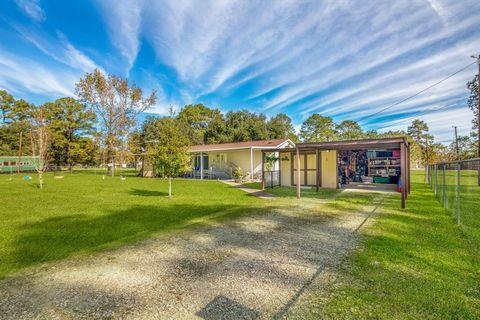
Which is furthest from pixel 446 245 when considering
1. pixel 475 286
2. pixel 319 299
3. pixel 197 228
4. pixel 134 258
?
pixel 134 258

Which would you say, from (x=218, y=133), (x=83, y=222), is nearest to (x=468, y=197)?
(x=83, y=222)

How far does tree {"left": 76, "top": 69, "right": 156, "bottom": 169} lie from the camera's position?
2983 cm

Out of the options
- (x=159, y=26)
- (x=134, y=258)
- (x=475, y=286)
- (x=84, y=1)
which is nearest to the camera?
(x=475, y=286)

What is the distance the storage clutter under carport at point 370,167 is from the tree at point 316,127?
3697 cm

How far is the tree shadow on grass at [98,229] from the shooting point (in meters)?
4.44

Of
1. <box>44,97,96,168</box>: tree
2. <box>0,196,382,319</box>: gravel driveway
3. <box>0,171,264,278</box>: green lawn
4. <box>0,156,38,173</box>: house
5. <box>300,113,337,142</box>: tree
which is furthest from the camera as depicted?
<box>300,113,337,142</box>: tree

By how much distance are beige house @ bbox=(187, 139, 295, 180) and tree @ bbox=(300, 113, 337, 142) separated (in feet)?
114

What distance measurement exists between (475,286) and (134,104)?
34.5 metres

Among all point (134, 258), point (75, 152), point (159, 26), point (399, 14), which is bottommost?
point (134, 258)

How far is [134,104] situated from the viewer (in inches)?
1257

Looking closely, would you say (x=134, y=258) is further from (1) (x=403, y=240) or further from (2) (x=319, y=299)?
(1) (x=403, y=240)

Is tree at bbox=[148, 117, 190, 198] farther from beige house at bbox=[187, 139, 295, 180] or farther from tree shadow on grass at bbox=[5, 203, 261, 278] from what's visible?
beige house at bbox=[187, 139, 295, 180]

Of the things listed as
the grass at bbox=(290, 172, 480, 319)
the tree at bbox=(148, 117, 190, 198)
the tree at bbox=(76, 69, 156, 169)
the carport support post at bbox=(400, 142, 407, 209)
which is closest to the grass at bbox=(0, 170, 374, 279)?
the carport support post at bbox=(400, 142, 407, 209)

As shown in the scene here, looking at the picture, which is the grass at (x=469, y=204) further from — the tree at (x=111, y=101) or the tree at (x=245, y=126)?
the tree at (x=245, y=126)
